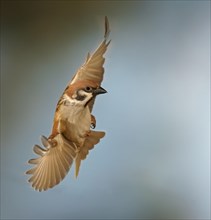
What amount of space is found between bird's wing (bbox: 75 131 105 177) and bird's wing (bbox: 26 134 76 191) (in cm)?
2

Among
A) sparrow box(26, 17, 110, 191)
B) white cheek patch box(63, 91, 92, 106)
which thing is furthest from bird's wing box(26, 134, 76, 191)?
white cheek patch box(63, 91, 92, 106)

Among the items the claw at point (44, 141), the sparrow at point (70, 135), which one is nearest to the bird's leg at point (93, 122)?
the sparrow at point (70, 135)

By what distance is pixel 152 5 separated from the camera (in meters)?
1.28

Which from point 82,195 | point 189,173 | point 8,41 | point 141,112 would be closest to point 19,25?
point 8,41

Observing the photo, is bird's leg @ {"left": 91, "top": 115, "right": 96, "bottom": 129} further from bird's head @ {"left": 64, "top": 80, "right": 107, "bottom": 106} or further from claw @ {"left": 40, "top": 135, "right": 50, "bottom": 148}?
claw @ {"left": 40, "top": 135, "right": 50, "bottom": 148}

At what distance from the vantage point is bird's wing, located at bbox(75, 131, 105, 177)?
48.5 inches

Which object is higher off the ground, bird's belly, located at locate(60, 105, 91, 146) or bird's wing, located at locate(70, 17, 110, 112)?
bird's wing, located at locate(70, 17, 110, 112)

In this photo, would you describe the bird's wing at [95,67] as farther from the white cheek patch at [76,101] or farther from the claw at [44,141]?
the claw at [44,141]

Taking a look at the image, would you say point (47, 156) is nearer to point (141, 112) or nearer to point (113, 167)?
point (113, 167)

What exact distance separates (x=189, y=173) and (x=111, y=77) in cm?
41

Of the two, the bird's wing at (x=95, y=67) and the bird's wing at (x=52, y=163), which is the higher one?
the bird's wing at (x=95, y=67)

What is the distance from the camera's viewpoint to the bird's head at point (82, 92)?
4.03 feet

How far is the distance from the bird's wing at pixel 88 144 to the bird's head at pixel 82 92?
11cm

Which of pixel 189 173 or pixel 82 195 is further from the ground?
pixel 189 173
